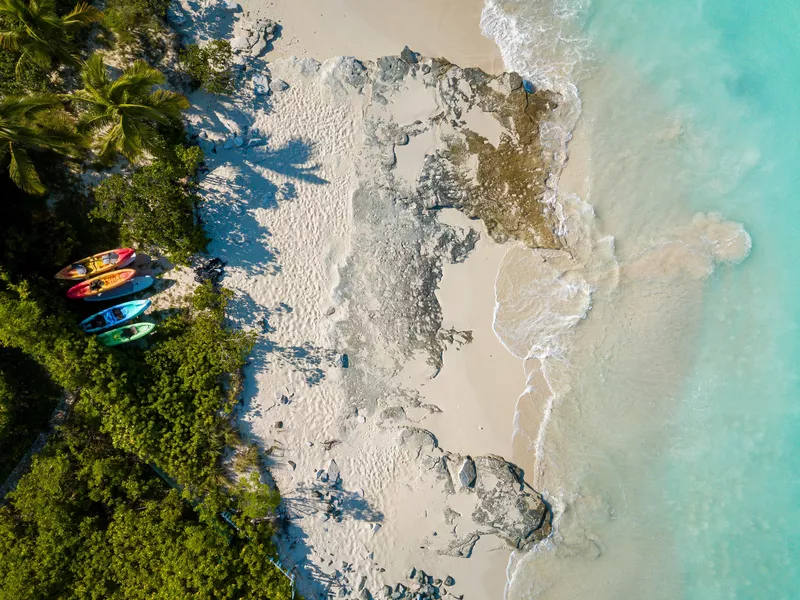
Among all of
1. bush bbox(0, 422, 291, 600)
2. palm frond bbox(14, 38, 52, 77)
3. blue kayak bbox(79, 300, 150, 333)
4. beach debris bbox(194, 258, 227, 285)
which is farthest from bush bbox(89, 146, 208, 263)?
bush bbox(0, 422, 291, 600)

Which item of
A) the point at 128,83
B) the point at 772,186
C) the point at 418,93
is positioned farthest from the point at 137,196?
the point at 772,186

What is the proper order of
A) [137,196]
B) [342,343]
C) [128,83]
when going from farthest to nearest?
1. [342,343]
2. [137,196]
3. [128,83]

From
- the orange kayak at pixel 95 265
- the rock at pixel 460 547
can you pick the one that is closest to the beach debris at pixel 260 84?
the orange kayak at pixel 95 265

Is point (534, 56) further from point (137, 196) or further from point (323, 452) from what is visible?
point (323, 452)

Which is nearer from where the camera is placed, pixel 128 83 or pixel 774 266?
pixel 128 83

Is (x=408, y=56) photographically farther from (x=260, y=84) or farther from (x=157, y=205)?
(x=157, y=205)

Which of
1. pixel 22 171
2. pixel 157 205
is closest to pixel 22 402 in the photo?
pixel 22 171

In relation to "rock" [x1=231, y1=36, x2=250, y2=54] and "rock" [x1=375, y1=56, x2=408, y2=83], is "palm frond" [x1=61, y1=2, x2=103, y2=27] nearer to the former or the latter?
"rock" [x1=231, y1=36, x2=250, y2=54]
